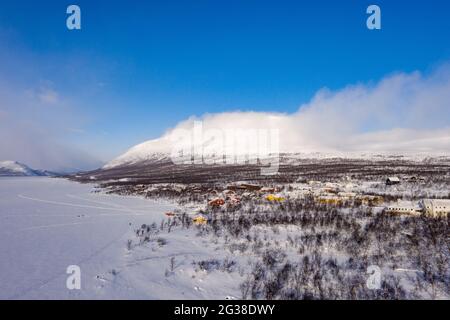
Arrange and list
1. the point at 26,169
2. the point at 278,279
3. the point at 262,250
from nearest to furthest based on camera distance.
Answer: the point at 278,279 → the point at 262,250 → the point at 26,169

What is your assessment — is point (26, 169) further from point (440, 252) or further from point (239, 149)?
point (440, 252)

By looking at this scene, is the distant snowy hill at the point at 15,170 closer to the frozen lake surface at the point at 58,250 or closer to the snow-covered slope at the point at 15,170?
the snow-covered slope at the point at 15,170

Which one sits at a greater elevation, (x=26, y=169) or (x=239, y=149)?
(x=239, y=149)

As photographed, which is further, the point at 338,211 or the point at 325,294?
the point at 338,211

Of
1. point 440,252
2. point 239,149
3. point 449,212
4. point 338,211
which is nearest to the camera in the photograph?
point 440,252

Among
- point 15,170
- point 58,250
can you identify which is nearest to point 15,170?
point 15,170

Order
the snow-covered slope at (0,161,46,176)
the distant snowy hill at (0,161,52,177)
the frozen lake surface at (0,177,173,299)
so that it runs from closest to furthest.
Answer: the frozen lake surface at (0,177,173,299) < the distant snowy hill at (0,161,52,177) < the snow-covered slope at (0,161,46,176)

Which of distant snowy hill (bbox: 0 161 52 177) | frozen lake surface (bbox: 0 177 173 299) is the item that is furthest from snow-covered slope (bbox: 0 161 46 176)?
frozen lake surface (bbox: 0 177 173 299)

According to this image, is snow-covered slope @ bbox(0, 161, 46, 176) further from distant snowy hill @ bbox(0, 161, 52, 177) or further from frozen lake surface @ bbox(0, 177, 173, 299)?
frozen lake surface @ bbox(0, 177, 173, 299)

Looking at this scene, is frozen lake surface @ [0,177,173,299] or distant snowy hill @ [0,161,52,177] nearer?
frozen lake surface @ [0,177,173,299]

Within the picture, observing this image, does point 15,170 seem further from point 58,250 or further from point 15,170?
point 58,250
